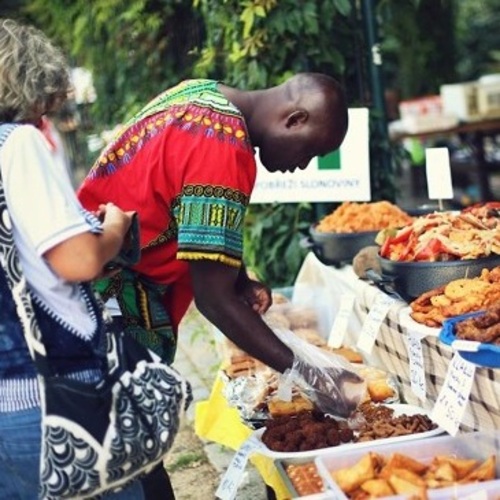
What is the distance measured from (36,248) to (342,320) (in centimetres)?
199

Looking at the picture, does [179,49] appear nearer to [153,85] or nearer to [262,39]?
[153,85]

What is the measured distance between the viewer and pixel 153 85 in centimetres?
747

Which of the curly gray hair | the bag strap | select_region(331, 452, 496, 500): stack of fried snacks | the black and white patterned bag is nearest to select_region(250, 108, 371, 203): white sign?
select_region(331, 452, 496, 500): stack of fried snacks

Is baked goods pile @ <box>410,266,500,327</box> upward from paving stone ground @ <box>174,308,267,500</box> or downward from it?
upward

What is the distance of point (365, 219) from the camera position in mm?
3965

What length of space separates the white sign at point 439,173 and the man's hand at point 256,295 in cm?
98

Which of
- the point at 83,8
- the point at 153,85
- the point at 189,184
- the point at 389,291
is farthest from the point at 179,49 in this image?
the point at 189,184

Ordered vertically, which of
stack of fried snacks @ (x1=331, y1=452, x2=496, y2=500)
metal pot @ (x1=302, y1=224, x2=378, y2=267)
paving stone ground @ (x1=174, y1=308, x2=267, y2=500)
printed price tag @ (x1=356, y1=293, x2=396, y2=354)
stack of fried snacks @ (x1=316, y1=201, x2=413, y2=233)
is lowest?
paving stone ground @ (x1=174, y1=308, x2=267, y2=500)

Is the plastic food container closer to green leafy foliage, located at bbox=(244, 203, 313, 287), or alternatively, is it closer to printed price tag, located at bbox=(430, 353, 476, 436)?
printed price tag, located at bbox=(430, 353, 476, 436)

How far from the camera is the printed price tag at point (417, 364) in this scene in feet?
8.98

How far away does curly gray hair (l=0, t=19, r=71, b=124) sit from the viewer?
1.91 meters

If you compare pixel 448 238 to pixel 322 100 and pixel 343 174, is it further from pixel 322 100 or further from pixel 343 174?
pixel 343 174

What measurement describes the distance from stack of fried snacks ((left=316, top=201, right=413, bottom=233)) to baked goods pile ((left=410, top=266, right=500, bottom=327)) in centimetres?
104

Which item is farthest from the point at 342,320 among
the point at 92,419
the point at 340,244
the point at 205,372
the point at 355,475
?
the point at 205,372
